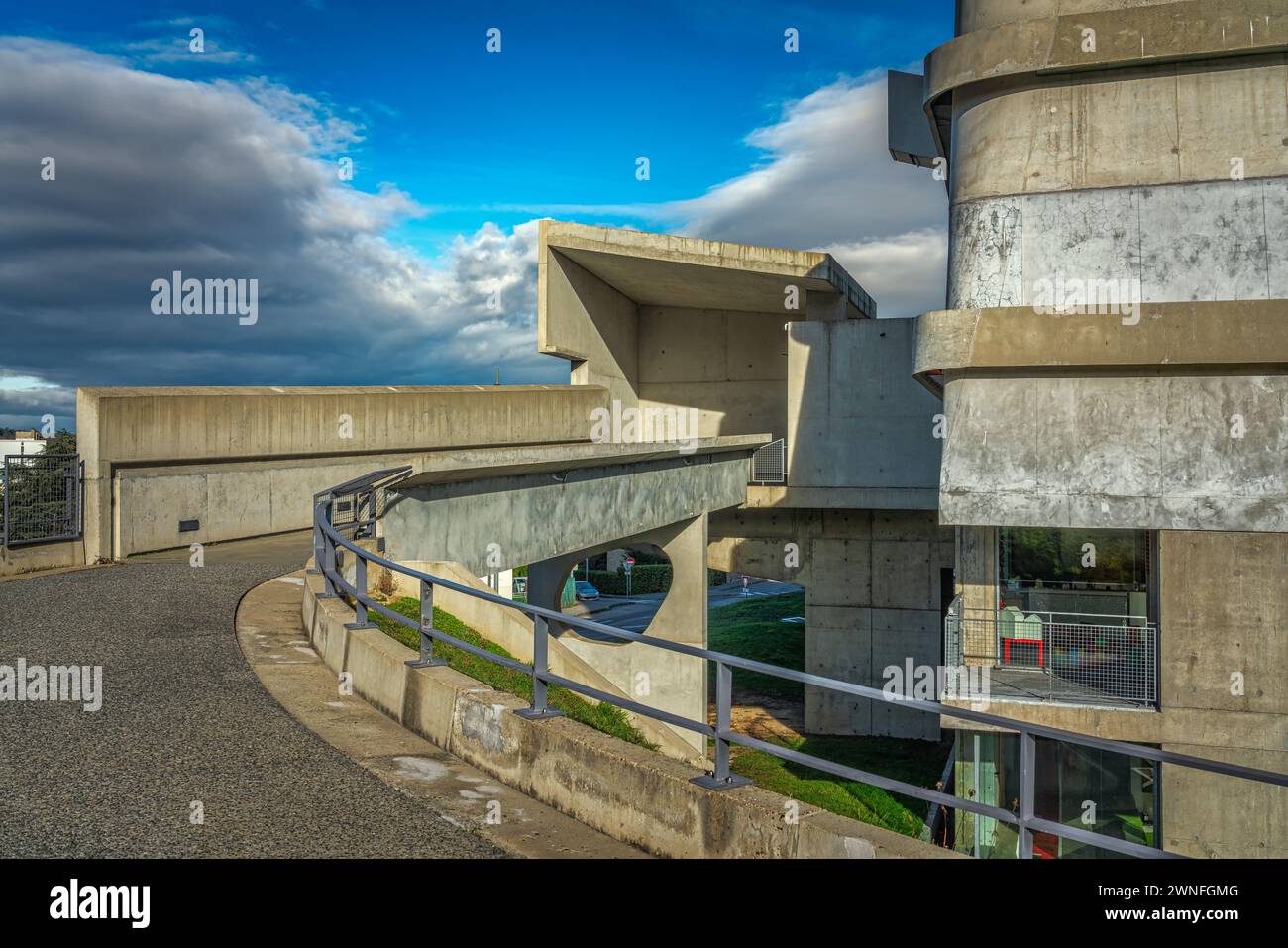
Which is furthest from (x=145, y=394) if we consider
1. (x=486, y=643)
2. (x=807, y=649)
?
(x=807, y=649)

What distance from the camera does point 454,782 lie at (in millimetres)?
5730

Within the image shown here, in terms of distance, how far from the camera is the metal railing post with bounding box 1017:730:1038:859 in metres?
4.04

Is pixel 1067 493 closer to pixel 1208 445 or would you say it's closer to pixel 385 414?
pixel 1208 445

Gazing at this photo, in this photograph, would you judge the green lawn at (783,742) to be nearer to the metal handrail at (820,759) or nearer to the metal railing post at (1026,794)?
the metal handrail at (820,759)

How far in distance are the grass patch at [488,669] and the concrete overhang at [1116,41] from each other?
427 inches

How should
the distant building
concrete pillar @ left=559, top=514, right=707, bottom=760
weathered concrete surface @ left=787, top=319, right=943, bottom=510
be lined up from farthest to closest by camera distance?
1. the distant building
2. weathered concrete surface @ left=787, top=319, right=943, bottom=510
3. concrete pillar @ left=559, top=514, right=707, bottom=760

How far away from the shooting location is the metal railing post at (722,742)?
4.75 meters

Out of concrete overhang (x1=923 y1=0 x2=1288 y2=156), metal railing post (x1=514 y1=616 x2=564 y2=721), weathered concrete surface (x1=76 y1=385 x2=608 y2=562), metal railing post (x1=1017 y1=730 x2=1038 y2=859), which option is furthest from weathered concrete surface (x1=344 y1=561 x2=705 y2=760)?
concrete overhang (x1=923 y1=0 x2=1288 y2=156)

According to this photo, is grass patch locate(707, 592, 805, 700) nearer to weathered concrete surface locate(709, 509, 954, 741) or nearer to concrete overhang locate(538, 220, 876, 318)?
weathered concrete surface locate(709, 509, 954, 741)

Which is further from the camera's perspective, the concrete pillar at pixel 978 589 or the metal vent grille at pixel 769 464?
the metal vent grille at pixel 769 464

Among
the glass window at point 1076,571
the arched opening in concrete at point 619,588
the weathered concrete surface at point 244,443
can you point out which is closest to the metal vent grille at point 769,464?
the weathered concrete surface at point 244,443

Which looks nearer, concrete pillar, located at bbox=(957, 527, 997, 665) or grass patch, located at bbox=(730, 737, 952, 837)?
concrete pillar, located at bbox=(957, 527, 997, 665)

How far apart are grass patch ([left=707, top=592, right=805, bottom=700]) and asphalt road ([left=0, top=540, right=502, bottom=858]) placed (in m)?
21.6

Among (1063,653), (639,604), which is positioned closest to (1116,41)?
(1063,653)
